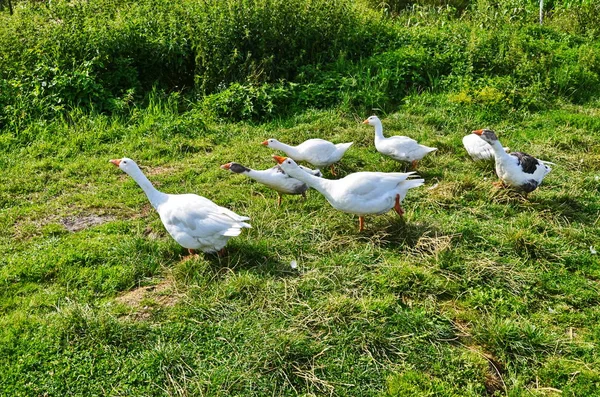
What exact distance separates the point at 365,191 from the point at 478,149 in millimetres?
2169

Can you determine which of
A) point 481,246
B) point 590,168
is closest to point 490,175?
point 590,168

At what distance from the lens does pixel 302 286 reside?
4.70m

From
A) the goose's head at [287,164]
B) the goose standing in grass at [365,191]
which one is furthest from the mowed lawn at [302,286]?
the goose's head at [287,164]

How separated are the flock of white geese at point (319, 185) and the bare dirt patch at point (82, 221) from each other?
0.76m

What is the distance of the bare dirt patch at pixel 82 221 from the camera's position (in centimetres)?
579

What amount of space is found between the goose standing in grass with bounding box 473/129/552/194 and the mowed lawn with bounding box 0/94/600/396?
206 millimetres

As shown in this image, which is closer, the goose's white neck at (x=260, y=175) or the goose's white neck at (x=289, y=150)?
the goose's white neck at (x=260, y=175)

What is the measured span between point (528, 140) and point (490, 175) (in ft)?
4.07

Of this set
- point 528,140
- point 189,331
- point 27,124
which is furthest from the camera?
point 27,124

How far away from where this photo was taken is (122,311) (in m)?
4.50

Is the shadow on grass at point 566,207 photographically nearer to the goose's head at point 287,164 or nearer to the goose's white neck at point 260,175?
the goose's head at point 287,164

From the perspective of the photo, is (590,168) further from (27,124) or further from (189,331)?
(27,124)

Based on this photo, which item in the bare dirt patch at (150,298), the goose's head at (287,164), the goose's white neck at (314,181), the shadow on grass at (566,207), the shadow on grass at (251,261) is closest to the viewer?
the bare dirt patch at (150,298)

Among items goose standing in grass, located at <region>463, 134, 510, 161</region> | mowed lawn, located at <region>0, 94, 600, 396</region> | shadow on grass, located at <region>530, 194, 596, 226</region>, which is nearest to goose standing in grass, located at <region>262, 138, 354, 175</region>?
mowed lawn, located at <region>0, 94, 600, 396</region>
